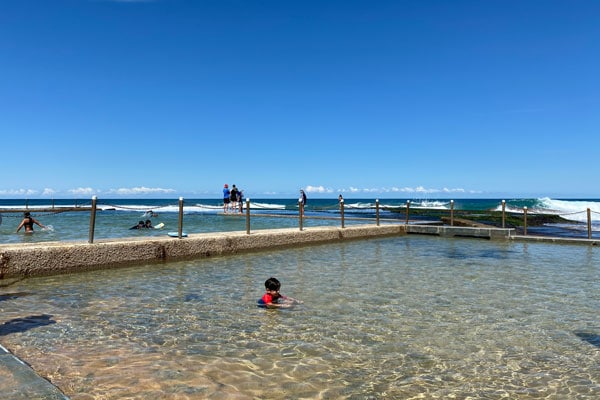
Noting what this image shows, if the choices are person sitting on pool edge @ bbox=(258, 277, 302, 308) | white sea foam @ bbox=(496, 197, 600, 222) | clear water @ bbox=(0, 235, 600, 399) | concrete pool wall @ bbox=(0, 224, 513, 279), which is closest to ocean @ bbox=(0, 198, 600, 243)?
white sea foam @ bbox=(496, 197, 600, 222)

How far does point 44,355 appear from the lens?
4621 millimetres

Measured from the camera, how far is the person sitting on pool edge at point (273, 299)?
6828 millimetres

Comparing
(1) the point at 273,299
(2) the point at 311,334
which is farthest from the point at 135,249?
(2) the point at 311,334

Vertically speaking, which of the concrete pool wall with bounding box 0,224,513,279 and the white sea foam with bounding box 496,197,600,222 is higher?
the white sea foam with bounding box 496,197,600,222

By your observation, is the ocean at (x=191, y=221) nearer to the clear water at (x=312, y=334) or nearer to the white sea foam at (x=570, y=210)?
the white sea foam at (x=570, y=210)

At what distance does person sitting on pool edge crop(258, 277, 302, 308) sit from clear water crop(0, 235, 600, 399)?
24 cm

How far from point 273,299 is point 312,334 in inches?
60.1

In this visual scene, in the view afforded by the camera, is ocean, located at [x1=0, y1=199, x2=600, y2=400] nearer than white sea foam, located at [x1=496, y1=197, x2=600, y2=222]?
Yes

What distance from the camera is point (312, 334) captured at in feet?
18.2

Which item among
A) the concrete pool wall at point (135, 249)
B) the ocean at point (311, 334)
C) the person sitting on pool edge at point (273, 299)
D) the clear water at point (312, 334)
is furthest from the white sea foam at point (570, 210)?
the person sitting on pool edge at point (273, 299)

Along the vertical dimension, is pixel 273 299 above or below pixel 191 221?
below

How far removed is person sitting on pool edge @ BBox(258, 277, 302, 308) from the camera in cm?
683

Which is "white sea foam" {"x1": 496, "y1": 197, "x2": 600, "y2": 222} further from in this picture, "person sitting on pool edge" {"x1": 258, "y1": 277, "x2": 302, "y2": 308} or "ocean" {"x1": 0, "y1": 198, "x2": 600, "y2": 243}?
"person sitting on pool edge" {"x1": 258, "y1": 277, "x2": 302, "y2": 308}

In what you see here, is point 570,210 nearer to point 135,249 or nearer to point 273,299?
point 135,249
